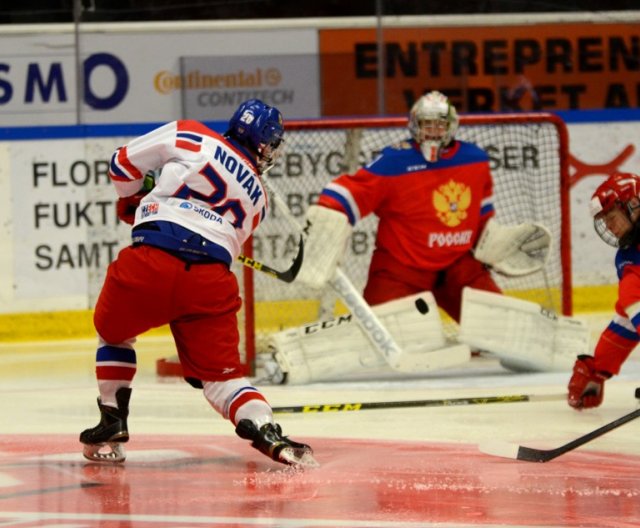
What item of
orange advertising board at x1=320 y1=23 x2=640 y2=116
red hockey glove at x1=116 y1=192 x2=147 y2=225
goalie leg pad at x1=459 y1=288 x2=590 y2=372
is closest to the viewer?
red hockey glove at x1=116 y1=192 x2=147 y2=225

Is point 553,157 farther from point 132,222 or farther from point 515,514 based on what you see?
point 515,514

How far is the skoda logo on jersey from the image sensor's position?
22.1ft

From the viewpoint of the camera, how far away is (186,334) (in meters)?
4.47

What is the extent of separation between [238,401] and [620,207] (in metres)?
1.56

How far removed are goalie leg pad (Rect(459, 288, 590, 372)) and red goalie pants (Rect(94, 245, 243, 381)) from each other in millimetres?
2196

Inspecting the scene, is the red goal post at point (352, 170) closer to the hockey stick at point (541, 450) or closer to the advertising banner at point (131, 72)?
the advertising banner at point (131, 72)

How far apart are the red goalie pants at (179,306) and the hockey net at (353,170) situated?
9.52 ft

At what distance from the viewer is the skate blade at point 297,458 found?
14.2 ft

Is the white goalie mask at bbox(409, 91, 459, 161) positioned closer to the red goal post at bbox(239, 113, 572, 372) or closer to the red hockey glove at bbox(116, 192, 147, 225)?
the red goal post at bbox(239, 113, 572, 372)

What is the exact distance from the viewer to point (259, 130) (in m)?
4.57

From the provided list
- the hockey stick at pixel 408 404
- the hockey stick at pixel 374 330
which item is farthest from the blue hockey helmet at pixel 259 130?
the hockey stick at pixel 374 330

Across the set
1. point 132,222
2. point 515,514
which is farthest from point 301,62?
point 515,514

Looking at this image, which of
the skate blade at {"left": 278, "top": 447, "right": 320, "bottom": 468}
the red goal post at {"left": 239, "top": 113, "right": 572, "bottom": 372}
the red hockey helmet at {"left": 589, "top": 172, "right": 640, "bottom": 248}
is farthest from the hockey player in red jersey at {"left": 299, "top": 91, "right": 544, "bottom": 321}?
the skate blade at {"left": 278, "top": 447, "right": 320, "bottom": 468}

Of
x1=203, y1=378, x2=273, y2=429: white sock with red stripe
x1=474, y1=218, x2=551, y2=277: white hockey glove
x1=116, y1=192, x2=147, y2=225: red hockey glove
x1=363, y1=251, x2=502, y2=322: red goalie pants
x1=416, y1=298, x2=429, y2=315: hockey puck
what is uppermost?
x1=116, y1=192, x2=147, y2=225: red hockey glove
